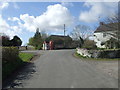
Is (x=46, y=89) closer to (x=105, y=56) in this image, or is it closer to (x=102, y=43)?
(x=105, y=56)

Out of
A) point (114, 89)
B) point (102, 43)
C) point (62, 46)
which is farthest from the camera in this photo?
point (62, 46)

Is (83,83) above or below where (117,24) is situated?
below

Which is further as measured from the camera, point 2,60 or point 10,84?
point 2,60

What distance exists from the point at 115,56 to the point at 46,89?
19.4 m

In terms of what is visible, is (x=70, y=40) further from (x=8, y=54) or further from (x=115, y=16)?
(x=8, y=54)

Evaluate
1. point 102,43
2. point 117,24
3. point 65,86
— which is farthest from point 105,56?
point 102,43

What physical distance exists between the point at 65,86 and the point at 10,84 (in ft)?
12.5

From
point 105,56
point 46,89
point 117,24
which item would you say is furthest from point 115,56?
point 46,89

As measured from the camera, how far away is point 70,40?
231 ft

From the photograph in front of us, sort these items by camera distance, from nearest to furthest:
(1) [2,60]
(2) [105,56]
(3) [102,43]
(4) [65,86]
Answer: (4) [65,86] < (1) [2,60] < (2) [105,56] < (3) [102,43]

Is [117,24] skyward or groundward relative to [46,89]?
skyward

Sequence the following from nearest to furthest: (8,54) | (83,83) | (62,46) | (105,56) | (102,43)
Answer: (83,83) < (8,54) < (105,56) < (102,43) < (62,46)

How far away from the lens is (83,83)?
10578 mm

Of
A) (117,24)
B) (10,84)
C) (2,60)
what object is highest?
(117,24)
